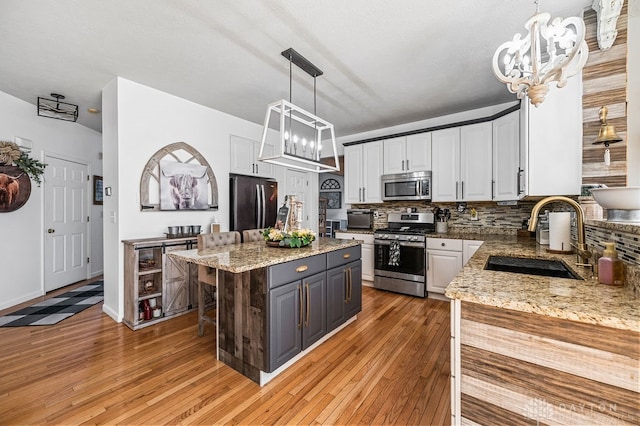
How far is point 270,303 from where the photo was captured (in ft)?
6.33

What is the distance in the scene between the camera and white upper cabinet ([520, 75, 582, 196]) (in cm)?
210

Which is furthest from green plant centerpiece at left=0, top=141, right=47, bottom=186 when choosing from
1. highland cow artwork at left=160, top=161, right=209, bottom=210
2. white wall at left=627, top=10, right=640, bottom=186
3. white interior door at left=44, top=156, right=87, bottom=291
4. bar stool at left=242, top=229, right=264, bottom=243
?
white wall at left=627, top=10, right=640, bottom=186

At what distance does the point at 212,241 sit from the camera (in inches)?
111

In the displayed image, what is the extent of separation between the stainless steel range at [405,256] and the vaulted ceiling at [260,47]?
5.89ft

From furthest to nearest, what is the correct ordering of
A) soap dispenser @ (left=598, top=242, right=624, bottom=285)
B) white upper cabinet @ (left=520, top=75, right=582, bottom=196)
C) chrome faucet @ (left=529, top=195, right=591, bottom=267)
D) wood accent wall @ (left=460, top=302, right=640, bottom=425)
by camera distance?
white upper cabinet @ (left=520, top=75, right=582, bottom=196) < chrome faucet @ (left=529, top=195, right=591, bottom=267) < soap dispenser @ (left=598, top=242, right=624, bottom=285) < wood accent wall @ (left=460, top=302, right=640, bottom=425)

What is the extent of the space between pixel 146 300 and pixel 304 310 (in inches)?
76.8

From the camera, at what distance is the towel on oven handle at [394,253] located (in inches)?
156

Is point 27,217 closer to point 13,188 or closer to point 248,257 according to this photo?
point 13,188

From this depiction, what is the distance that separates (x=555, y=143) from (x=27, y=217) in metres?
5.99

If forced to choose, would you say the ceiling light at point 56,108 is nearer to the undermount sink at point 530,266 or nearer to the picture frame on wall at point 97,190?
the picture frame on wall at point 97,190

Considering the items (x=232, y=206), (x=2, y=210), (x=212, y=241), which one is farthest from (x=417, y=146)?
(x=2, y=210)

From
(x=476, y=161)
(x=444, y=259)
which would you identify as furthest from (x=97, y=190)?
(x=476, y=161)

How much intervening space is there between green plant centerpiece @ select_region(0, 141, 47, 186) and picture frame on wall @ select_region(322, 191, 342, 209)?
629cm

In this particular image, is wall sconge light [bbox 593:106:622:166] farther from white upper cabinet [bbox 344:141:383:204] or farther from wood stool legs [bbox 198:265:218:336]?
wood stool legs [bbox 198:265:218:336]
